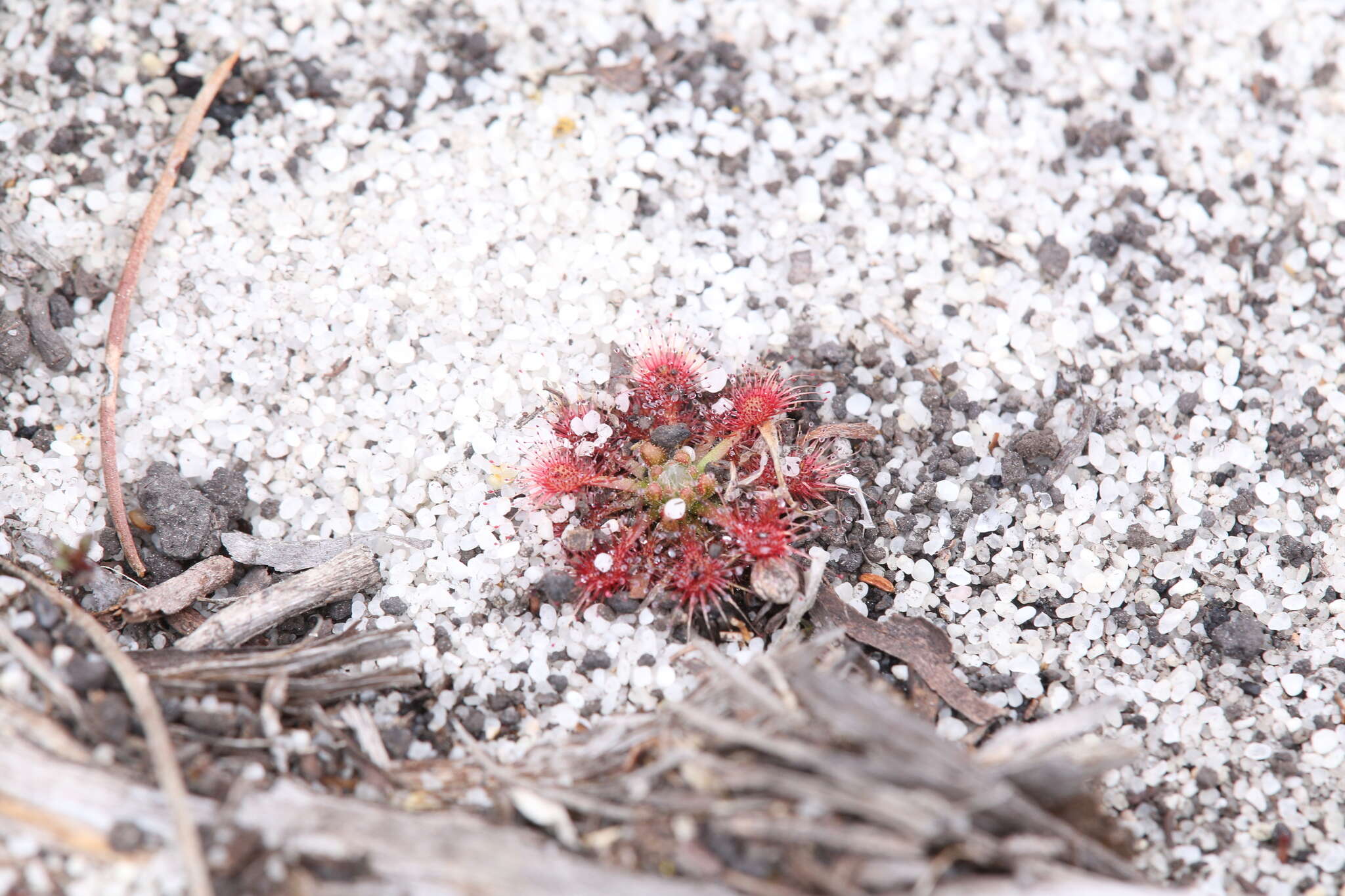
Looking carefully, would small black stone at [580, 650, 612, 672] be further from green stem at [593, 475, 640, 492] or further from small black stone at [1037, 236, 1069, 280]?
small black stone at [1037, 236, 1069, 280]

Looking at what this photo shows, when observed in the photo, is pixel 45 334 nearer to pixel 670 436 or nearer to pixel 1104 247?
pixel 670 436

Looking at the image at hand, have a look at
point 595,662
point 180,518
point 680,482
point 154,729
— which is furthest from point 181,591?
point 680,482

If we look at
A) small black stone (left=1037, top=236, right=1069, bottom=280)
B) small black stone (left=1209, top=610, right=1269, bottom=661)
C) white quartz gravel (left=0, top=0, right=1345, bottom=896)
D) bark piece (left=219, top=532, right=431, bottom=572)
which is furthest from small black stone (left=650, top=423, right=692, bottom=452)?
small black stone (left=1209, top=610, right=1269, bottom=661)

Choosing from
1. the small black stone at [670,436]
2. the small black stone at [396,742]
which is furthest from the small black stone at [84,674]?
the small black stone at [670,436]

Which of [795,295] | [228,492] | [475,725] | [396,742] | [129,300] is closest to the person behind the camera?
[396,742]

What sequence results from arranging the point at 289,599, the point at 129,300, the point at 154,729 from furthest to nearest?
the point at 129,300 → the point at 289,599 → the point at 154,729

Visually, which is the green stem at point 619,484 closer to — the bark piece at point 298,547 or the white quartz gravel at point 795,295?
the white quartz gravel at point 795,295
